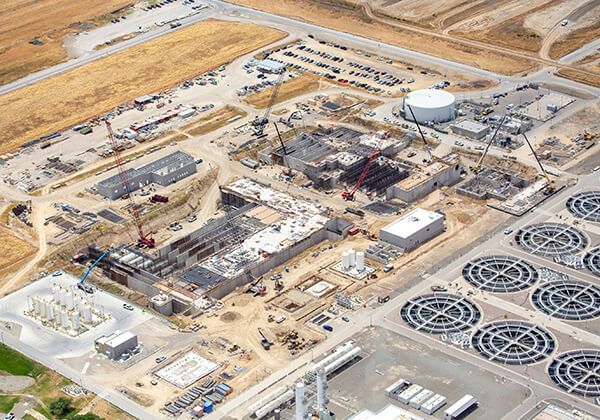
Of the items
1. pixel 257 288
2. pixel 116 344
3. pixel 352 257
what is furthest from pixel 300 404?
pixel 352 257

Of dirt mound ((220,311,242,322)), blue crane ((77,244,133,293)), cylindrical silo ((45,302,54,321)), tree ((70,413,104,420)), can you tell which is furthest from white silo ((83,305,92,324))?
tree ((70,413,104,420))

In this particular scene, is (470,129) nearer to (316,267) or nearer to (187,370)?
(316,267)

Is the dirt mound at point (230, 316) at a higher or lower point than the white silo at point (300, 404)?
lower

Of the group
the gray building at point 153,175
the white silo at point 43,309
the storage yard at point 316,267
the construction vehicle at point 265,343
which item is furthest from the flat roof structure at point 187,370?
the gray building at point 153,175

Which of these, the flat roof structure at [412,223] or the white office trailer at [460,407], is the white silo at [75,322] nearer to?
the flat roof structure at [412,223]

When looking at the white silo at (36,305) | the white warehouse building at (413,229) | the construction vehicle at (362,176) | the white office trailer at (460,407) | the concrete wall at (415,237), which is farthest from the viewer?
the construction vehicle at (362,176)

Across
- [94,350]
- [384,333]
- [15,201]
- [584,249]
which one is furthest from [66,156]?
[584,249]

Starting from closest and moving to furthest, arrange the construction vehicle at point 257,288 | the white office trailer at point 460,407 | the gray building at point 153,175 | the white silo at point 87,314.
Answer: the white office trailer at point 460,407
the white silo at point 87,314
the construction vehicle at point 257,288
the gray building at point 153,175

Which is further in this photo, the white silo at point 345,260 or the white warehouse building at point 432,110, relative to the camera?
the white warehouse building at point 432,110
